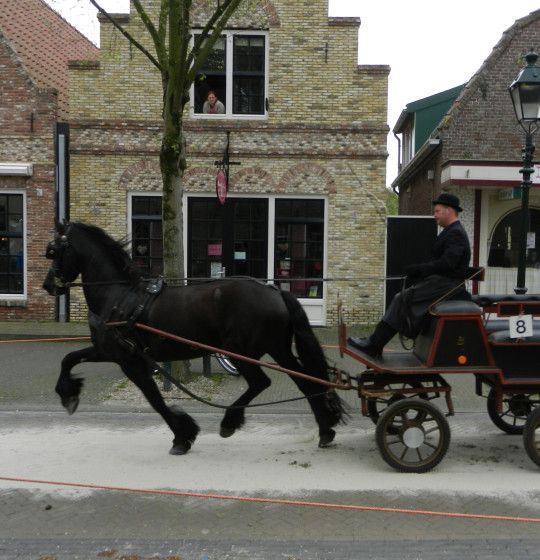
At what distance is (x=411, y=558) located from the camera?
394 cm

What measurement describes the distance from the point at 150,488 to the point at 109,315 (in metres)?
1.51

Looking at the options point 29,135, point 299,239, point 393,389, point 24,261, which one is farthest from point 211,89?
point 393,389

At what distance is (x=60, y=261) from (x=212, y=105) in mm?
8750

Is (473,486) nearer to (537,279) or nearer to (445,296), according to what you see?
(445,296)

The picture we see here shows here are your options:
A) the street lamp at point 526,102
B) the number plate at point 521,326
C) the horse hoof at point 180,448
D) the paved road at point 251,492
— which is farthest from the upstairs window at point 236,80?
the number plate at point 521,326

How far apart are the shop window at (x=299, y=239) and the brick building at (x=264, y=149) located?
23 mm

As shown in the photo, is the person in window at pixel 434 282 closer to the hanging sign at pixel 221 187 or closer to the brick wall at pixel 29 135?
the hanging sign at pixel 221 187

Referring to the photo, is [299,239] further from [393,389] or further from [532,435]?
[532,435]

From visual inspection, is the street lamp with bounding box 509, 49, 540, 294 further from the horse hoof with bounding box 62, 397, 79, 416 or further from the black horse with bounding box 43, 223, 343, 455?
the horse hoof with bounding box 62, 397, 79, 416

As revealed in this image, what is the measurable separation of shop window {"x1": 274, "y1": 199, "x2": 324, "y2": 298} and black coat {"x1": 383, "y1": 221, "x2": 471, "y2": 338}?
8.44 m

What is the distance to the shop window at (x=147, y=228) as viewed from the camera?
551 inches

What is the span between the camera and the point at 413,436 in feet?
17.5

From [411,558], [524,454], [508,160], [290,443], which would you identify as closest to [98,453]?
[290,443]

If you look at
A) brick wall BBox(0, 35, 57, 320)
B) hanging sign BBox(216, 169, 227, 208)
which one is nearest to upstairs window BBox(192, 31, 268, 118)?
hanging sign BBox(216, 169, 227, 208)
